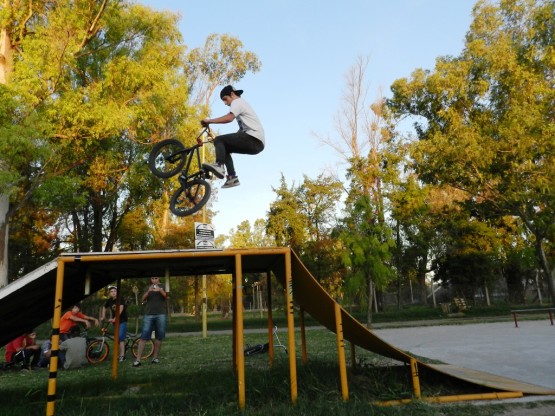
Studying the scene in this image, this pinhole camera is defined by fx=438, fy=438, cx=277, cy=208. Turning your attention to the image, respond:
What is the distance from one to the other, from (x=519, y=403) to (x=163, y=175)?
577cm

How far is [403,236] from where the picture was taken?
39.8 m

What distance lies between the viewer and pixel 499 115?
23.3 meters

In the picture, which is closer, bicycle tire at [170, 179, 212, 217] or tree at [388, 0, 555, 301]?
bicycle tire at [170, 179, 212, 217]

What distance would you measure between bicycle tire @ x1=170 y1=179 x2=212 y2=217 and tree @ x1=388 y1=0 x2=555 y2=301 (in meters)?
17.4

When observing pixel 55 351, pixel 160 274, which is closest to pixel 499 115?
pixel 160 274

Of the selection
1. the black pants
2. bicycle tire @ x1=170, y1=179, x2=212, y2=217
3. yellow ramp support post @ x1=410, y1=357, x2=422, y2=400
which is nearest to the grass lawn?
yellow ramp support post @ x1=410, y1=357, x2=422, y2=400

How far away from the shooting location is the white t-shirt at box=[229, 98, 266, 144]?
643 centimetres

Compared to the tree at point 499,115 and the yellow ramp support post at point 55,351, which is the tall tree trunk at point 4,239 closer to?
the yellow ramp support post at point 55,351

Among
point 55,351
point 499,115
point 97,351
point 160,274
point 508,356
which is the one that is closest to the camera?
point 55,351

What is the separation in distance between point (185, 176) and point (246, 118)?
1805mm

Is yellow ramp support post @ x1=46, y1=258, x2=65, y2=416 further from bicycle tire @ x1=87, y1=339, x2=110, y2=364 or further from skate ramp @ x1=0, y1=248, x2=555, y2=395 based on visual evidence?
bicycle tire @ x1=87, y1=339, x2=110, y2=364

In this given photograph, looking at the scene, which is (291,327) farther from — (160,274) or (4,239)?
(4,239)

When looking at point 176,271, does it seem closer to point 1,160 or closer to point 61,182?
point 1,160

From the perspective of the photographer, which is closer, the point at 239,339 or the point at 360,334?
the point at 239,339
